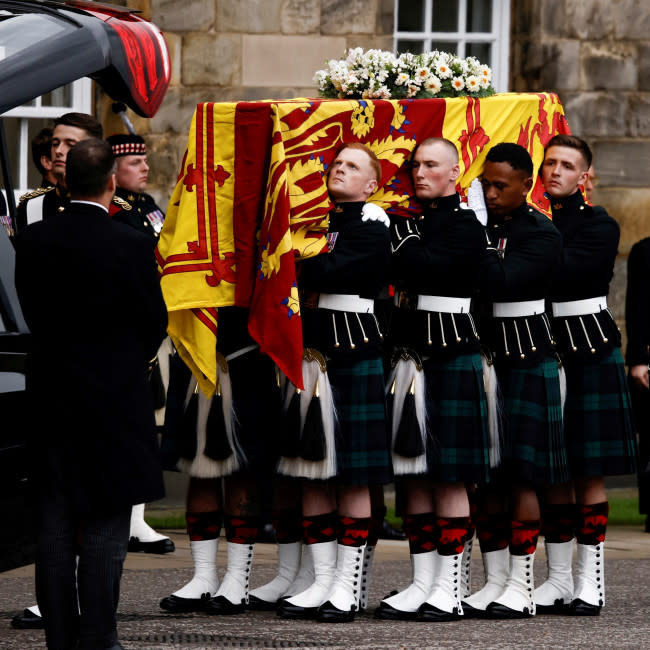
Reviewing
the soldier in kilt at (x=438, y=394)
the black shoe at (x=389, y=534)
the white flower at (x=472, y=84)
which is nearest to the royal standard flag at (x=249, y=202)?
the soldier in kilt at (x=438, y=394)

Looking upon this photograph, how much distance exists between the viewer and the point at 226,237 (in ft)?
22.1

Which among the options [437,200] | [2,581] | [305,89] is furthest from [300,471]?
[305,89]

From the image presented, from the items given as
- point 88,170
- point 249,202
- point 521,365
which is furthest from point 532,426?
point 88,170

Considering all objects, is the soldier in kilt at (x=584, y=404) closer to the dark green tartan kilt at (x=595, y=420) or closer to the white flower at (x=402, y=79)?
the dark green tartan kilt at (x=595, y=420)

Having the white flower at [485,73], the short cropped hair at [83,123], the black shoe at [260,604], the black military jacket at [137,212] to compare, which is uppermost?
the white flower at [485,73]

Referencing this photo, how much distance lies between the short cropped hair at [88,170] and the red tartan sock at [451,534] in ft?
6.50

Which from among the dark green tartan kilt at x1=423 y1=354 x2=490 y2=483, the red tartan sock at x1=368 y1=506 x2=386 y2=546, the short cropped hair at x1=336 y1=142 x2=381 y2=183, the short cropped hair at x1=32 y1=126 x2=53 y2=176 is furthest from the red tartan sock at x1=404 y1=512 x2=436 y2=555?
the short cropped hair at x1=32 y1=126 x2=53 y2=176

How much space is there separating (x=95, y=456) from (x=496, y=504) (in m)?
2.07

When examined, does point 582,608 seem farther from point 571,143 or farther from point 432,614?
point 571,143

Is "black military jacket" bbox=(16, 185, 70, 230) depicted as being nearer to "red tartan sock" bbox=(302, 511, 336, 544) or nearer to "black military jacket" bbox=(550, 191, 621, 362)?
"red tartan sock" bbox=(302, 511, 336, 544)

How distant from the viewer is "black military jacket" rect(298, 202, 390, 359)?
6555mm

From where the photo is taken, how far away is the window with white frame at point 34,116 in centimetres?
1146

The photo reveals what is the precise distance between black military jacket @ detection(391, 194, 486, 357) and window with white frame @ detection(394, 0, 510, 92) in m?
5.74

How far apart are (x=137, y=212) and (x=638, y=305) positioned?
283 centimetres
